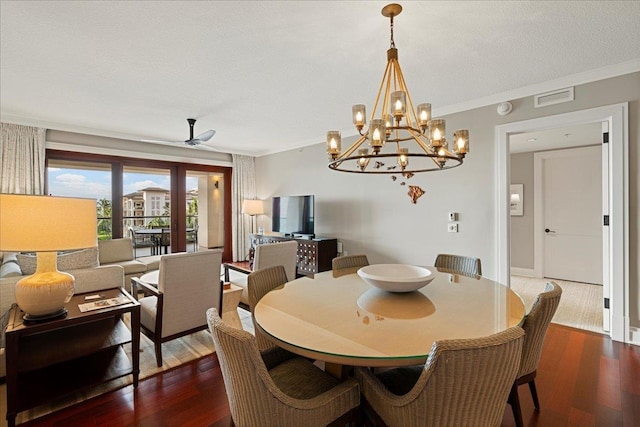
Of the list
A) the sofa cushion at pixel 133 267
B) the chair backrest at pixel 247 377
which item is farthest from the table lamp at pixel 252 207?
the chair backrest at pixel 247 377

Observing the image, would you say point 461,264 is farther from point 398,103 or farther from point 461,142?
point 398,103

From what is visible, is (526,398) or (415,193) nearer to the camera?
(526,398)

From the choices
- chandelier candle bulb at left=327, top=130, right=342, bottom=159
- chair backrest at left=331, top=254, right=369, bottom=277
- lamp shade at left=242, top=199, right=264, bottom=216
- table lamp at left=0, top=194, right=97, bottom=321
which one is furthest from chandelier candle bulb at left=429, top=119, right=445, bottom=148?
lamp shade at left=242, top=199, right=264, bottom=216

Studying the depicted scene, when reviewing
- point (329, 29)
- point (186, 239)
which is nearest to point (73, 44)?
point (329, 29)

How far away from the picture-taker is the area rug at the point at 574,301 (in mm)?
3295

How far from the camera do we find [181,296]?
255 centimetres

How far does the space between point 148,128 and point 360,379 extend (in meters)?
4.91

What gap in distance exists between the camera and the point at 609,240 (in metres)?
2.84

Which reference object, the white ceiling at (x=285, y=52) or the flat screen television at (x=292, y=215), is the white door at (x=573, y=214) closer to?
the white ceiling at (x=285, y=52)

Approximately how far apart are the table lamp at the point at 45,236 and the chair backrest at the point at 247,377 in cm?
131

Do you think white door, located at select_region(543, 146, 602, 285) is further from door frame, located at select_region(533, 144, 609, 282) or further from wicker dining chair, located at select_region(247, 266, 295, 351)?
wicker dining chair, located at select_region(247, 266, 295, 351)

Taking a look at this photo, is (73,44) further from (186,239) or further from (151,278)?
(186,239)

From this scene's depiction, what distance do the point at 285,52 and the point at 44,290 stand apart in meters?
2.34

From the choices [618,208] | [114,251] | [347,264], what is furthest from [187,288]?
[618,208]
